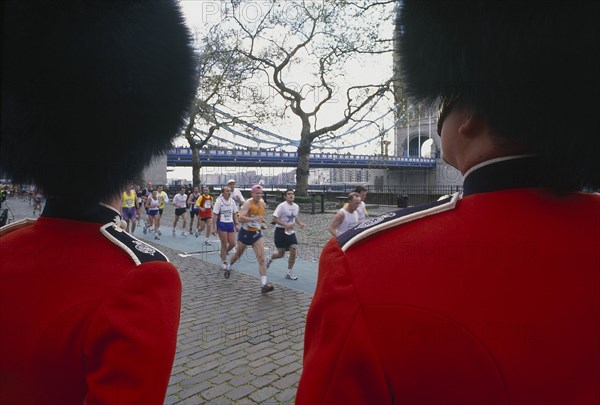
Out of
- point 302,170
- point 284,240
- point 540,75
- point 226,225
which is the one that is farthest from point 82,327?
point 302,170

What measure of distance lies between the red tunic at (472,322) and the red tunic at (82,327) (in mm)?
527

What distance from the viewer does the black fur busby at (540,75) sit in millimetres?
931

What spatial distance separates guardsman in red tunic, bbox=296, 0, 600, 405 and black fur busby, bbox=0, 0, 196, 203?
0.97 metres

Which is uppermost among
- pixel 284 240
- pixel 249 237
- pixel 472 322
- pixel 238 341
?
pixel 472 322

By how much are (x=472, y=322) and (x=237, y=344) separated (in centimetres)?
405

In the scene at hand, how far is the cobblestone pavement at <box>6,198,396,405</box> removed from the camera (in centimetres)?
354

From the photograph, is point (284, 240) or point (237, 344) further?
point (284, 240)

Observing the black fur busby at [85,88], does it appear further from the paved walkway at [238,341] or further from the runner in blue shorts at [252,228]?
the runner in blue shorts at [252,228]

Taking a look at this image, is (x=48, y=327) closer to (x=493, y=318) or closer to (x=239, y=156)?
(x=493, y=318)

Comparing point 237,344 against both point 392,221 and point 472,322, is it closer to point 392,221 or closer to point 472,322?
point 392,221

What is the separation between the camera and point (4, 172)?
1558mm

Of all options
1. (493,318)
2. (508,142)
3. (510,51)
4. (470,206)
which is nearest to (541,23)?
(510,51)

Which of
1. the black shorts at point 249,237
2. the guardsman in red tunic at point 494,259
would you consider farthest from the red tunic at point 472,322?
the black shorts at point 249,237

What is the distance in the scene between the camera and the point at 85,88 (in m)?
1.40
